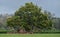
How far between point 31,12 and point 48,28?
13.9 feet

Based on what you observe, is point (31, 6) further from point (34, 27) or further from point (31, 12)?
point (34, 27)

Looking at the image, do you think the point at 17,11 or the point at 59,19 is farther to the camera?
the point at 59,19

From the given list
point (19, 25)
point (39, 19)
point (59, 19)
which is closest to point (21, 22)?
point (19, 25)

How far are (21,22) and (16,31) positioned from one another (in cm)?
185

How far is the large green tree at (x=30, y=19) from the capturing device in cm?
3469

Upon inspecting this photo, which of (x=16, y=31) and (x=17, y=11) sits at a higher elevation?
(x=17, y=11)

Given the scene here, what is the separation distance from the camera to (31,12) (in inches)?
1393

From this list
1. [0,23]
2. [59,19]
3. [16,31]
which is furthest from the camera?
[59,19]

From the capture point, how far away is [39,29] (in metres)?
35.1

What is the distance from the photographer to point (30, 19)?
34.8 m

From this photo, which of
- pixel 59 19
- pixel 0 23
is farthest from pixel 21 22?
pixel 59 19

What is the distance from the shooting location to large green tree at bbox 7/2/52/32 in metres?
34.7

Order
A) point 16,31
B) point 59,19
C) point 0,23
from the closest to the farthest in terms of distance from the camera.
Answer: point 16,31 → point 0,23 → point 59,19

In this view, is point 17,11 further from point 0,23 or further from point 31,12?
point 0,23
